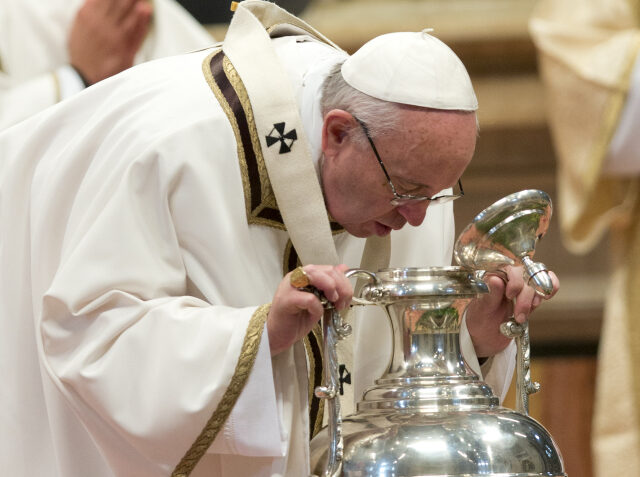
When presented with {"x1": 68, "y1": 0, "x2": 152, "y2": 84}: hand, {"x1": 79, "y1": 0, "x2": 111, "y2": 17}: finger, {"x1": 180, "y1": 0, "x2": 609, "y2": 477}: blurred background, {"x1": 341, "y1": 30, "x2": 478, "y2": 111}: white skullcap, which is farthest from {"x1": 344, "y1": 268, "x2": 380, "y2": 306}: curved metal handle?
{"x1": 180, "y1": 0, "x2": 609, "y2": 477}: blurred background

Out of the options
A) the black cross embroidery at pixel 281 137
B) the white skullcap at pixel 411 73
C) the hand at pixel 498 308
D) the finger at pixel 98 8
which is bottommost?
the hand at pixel 498 308

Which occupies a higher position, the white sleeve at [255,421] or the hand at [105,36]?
the hand at [105,36]

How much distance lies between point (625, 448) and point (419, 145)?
1253mm

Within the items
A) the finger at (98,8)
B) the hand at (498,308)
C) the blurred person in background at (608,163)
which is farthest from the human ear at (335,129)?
the finger at (98,8)

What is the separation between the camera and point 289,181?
9.45 ft

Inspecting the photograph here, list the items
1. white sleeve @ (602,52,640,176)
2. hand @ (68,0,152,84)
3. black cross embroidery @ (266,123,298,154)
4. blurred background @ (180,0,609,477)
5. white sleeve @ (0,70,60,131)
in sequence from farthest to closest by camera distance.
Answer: blurred background @ (180,0,609,477), hand @ (68,0,152,84), white sleeve @ (0,70,60,131), white sleeve @ (602,52,640,176), black cross embroidery @ (266,123,298,154)

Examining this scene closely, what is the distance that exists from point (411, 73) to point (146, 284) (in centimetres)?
71

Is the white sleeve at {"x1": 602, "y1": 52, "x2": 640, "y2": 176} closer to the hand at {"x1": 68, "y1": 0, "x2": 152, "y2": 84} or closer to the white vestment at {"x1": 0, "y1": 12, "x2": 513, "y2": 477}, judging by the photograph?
the white vestment at {"x1": 0, "y1": 12, "x2": 513, "y2": 477}

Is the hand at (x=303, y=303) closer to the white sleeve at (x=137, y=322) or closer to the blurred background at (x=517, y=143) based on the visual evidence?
the white sleeve at (x=137, y=322)

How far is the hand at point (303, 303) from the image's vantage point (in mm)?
2453

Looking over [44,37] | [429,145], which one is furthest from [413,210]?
[44,37]

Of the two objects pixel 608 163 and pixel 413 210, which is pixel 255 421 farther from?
pixel 608 163

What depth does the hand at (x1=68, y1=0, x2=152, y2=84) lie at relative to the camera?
15.0ft

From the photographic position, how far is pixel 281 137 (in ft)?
9.51
